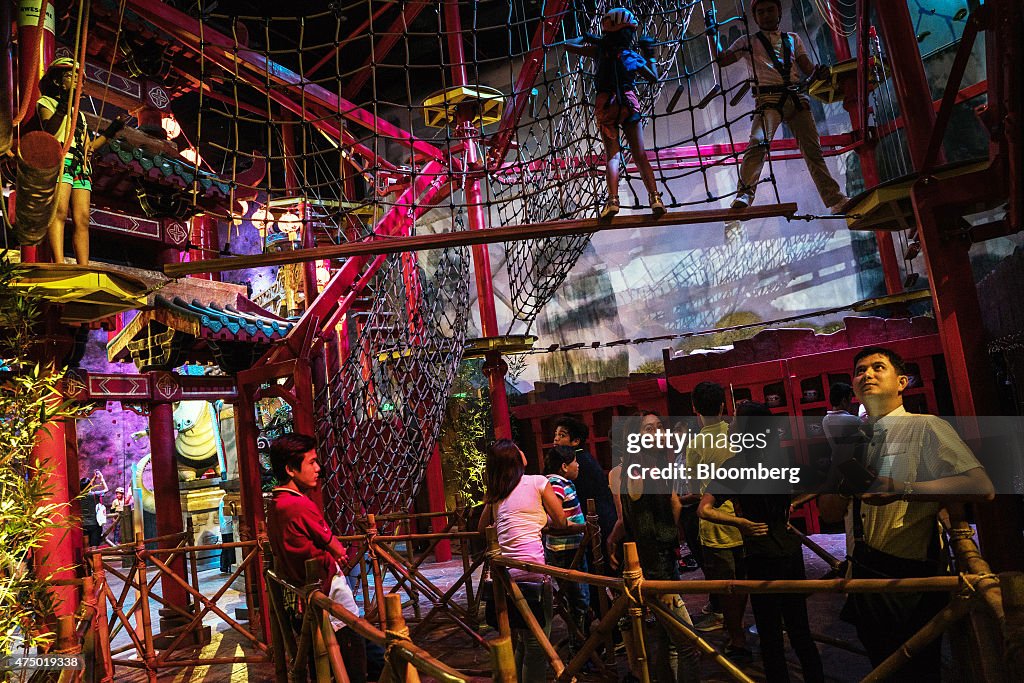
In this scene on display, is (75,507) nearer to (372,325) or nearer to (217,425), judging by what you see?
(372,325)

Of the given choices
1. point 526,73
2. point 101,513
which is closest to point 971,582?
point 526,73

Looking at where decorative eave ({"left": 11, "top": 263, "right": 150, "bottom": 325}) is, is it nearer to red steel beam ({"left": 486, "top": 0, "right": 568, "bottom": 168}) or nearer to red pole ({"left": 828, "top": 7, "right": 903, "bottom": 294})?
red steel beam ({"left": 486, "top": 0, "right": 568, "bottom": 168})

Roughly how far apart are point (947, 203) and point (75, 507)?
17.8ft

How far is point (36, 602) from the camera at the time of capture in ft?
9.77

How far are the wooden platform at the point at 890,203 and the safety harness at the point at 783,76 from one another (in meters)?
0.78

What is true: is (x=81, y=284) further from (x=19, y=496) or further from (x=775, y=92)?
(x=775, y=92)

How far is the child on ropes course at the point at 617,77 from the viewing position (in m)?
3.58

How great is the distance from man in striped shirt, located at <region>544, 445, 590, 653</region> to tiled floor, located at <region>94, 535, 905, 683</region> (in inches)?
15.1

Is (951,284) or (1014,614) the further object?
(951,284)

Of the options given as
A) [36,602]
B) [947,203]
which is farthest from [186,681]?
[947,203]

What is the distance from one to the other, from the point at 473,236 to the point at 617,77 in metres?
1.12

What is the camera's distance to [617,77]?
3617 mm

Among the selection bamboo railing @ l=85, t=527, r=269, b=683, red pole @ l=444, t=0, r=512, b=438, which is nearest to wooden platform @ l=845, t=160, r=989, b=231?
red pole @ l=444, t=0, r=512, b=438

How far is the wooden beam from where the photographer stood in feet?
10.8
